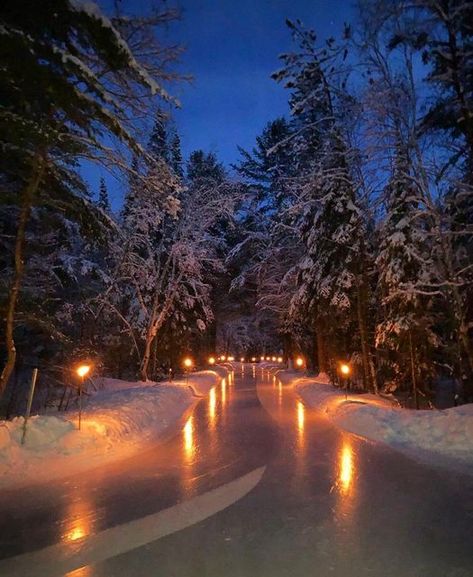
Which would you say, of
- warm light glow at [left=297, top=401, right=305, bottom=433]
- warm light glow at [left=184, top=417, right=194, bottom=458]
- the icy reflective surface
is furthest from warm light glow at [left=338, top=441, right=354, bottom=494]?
warm light glow at [left=184, top=417, right=194, bottom=458]

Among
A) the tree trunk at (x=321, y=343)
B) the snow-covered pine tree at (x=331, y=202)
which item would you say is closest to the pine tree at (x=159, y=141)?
the snow-covered pine tree at (x=331, y=202)

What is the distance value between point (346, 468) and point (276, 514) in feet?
9.33

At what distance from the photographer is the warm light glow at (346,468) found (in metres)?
7.37

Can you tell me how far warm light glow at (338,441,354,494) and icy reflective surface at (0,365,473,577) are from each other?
0.03m

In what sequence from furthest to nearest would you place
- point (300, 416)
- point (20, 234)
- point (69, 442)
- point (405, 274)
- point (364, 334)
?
1. point (364, 334)
2. point (405, 274)
3. point (300, 416)
4. point (20, 234)
5. point (69, 442)

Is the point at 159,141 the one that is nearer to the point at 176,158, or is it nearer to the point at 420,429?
the point at 176,158

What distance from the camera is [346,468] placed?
8.48 meters

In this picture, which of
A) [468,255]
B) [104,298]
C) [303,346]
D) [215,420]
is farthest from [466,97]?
[303,346]

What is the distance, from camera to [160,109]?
1030 cm

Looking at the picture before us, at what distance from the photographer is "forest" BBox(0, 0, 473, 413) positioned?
845 centimetres

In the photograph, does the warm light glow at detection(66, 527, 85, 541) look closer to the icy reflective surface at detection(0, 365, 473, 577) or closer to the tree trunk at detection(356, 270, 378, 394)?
the icy reflective surface at detection(0, 365, 473, 577)

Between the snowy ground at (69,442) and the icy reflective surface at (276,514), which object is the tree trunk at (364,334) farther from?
the icy reflective surface at (276,514)

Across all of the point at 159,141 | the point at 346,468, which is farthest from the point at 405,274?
the point at 159,141

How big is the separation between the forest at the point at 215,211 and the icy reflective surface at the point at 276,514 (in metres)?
4.91
